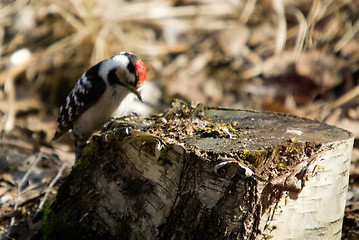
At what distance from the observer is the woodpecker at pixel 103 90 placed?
3.77 meters

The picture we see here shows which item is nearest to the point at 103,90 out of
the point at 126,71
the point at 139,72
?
the point at 126,71

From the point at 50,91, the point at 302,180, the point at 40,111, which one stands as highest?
the point at 50,91

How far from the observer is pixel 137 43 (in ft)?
23.8

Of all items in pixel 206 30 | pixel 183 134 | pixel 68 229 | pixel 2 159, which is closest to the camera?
pixel 183 134

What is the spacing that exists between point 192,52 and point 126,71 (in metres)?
3.78

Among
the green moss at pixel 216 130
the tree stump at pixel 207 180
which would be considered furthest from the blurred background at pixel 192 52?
the green moss at pixel 216 130

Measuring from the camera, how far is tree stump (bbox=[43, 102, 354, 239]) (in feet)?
7.45

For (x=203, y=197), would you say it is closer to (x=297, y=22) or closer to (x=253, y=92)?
(x=253, y=92)

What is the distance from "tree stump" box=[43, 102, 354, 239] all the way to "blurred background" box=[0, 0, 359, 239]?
2772mm

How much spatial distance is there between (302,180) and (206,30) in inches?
221

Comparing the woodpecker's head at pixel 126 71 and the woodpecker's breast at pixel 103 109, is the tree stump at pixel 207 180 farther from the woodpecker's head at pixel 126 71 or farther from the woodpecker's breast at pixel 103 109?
the woodpecker's breast at pixel 103 109

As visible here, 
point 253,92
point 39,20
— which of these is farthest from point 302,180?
point 39,20

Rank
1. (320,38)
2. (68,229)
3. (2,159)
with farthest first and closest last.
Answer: (320,38)
(2,159)
(68,229)

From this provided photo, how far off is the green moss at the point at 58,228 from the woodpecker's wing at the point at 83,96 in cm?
126
